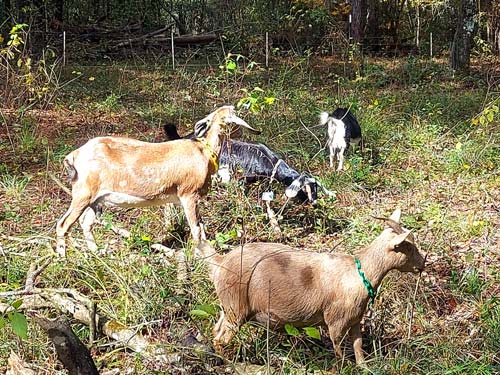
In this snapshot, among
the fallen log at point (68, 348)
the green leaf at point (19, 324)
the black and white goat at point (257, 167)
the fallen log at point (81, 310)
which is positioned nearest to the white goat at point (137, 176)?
the black and white goat at point (257, 167)

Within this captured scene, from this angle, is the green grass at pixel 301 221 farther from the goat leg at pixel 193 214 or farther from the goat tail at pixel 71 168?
the goat tail at pixel 71 168

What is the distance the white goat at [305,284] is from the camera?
159 inches

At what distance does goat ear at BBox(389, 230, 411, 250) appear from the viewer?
159 inches

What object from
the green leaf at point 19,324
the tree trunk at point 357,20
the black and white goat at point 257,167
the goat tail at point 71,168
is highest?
the tree trunk at point 357,20

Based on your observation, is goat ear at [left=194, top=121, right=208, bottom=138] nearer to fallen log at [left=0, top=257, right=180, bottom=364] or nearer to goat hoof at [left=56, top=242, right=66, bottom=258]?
goat hoof at [left=56, top=242, right=66, bottom=258]

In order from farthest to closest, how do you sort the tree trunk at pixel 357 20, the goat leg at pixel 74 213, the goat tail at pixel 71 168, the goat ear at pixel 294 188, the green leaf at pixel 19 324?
the tree trunk at pixel 357 20
the goat ear at pixel 294 188
the goat tail at pixel 71 168
the goat leg at pixel 74 213
the green leaf at pixel 19 324

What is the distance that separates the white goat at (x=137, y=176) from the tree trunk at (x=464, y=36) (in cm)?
904

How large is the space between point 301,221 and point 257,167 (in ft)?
2.33

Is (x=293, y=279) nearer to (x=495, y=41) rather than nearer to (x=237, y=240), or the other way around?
(x=237, y=240)

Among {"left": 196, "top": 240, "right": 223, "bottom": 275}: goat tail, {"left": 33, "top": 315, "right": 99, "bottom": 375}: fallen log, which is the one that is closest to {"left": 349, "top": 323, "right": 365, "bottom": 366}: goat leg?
{"left": 196, "top": 240, "right": 223, "bottom": 275}: goat tail

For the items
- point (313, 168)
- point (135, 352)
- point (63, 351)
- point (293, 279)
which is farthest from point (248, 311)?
point (313, 168)

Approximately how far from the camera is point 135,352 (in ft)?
13.0

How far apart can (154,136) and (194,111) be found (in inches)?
70.5

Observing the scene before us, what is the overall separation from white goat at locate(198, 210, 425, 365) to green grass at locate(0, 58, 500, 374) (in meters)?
0.18
